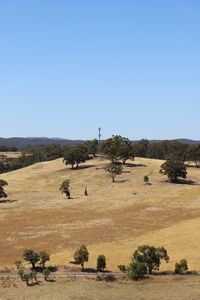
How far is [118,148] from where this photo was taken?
14750cm

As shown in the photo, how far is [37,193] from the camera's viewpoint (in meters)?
124

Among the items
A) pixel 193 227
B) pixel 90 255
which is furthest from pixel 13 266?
pixel 193 227

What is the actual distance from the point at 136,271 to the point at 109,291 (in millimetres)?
6066

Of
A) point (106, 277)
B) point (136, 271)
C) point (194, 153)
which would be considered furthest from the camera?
point (194, 153)

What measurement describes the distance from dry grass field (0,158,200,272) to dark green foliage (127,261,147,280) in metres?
5.75

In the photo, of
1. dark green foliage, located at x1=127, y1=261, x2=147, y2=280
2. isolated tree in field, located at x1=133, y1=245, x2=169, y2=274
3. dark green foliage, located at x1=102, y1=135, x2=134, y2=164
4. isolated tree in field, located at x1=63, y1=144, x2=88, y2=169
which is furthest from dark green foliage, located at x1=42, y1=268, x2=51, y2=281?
isolated tree in field, located at x1=63, y1=144, x2=88, y2=169

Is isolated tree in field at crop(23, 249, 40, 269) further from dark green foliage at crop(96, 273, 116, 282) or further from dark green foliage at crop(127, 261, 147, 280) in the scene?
dark green foliage at crop(127, 261, 147, 280)

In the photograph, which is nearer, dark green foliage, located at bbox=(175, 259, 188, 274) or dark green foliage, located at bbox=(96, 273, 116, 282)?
dark green foliage, located at bbox=(96, 273, 116, 282)

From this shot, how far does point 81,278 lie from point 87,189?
231ft

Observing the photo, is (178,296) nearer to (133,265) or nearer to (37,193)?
(133,265)

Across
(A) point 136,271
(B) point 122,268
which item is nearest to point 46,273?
(B) point 122,268

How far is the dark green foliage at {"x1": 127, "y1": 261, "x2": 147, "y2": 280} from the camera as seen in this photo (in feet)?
179

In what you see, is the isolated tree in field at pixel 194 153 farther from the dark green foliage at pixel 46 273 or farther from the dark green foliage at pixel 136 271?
the dark green foliage at pixel 46 273

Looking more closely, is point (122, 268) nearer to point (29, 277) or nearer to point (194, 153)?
point (29, 277)
